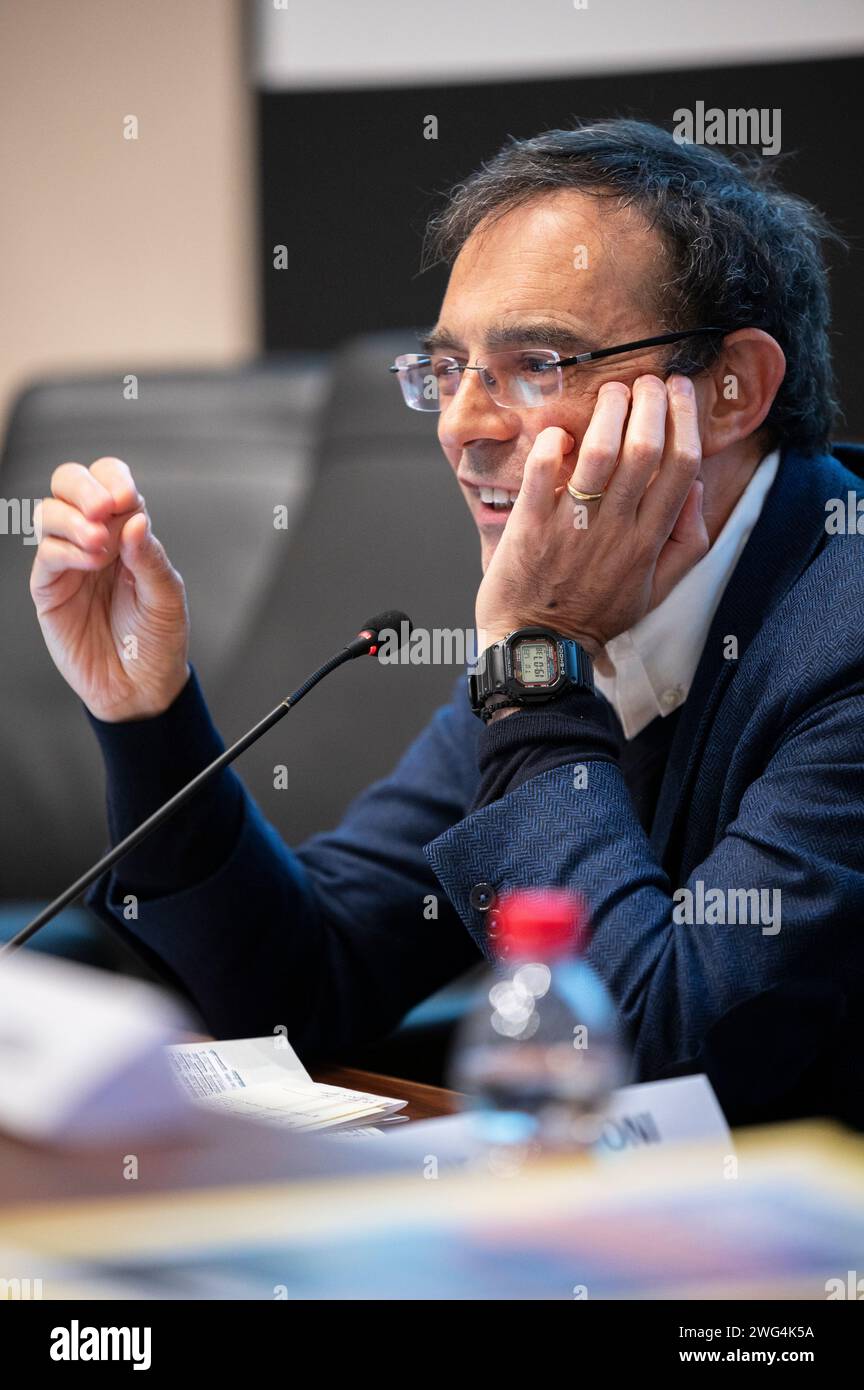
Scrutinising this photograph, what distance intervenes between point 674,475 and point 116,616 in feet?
1.67

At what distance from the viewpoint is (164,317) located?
9.24 ft

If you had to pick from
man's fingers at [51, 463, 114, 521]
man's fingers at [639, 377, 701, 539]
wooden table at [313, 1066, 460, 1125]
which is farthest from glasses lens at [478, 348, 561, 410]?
wooden table at [313, 1066, 460, 1125]

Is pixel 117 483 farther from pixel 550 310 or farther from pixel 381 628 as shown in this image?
pixel 550 310

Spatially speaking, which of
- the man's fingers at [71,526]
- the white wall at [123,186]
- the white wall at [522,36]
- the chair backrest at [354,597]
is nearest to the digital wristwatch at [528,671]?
the man's fingers at [71,526]

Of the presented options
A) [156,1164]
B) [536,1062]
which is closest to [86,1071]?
[156,1164]

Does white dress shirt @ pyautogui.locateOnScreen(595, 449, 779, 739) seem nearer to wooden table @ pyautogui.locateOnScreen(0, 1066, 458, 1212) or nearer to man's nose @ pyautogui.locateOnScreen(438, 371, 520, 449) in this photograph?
man's nose @ pyautogui.locateOnScreen(438, 371, 520, 449)

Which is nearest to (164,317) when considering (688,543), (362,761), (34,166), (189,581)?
(34,166)

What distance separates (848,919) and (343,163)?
1941 millimetres

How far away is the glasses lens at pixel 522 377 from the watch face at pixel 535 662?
23cm

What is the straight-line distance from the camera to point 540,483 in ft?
3.81

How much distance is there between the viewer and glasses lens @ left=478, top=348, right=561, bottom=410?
125 centimetres

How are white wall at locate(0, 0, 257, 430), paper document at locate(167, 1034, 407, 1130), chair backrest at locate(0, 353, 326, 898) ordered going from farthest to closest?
white wall at locate(0, 0, 257, 430)
chair backrest at locate(0, 353, 326, 898)
paper document at locate(167, 1034, 407, 1130)

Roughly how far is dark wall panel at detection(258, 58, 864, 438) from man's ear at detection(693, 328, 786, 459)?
581 millimetres

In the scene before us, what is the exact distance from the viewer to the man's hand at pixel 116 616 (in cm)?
126
